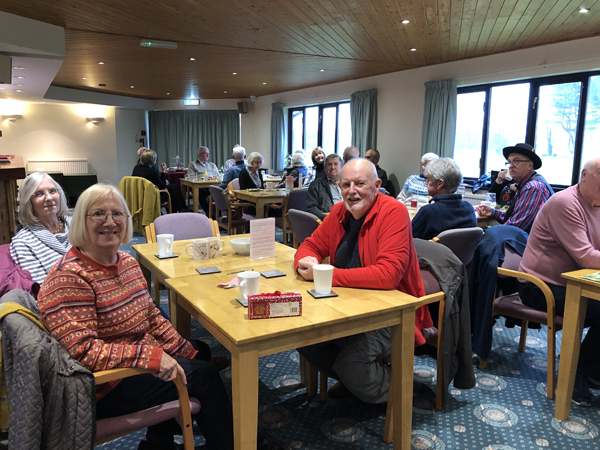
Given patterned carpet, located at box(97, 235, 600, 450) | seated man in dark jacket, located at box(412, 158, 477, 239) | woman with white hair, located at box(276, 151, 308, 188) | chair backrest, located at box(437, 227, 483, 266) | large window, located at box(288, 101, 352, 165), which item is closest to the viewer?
patterned carpet, located at box(97, 235, 600, 450)

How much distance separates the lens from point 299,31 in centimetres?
526

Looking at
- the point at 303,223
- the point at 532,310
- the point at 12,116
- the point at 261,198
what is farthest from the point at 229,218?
the point at 12,116

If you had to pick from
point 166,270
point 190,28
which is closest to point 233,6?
point 190,28

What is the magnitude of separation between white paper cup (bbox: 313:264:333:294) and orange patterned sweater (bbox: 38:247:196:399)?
0.61 meters

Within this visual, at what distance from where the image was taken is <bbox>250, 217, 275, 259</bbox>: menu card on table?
7.43 ft

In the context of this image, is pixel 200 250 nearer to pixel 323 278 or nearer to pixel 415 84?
pixel 323 278

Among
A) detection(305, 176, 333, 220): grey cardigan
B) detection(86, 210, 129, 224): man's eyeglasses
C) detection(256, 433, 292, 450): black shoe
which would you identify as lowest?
detection(256, 433, 292, 450): black shoe

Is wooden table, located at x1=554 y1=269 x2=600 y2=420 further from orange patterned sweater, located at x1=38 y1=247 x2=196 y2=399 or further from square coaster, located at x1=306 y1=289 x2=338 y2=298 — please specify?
orange patterned sweater, located at x1=38 y1=247 x2=196 y2=399

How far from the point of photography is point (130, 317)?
1551mm

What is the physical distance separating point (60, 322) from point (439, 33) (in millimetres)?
5203

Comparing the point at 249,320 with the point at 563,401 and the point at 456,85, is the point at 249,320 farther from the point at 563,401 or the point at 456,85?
the point at 456,85

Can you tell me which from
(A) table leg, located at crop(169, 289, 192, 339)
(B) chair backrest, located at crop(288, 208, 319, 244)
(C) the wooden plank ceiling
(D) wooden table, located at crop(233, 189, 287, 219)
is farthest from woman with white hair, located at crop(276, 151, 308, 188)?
(A) table leg, located at crop(169, 289, 192, 339)

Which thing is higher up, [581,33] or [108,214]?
[581,33]

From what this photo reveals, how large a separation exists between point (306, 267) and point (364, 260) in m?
0.28
